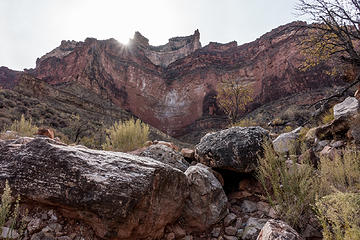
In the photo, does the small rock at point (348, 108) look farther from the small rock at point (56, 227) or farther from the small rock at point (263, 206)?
the small rock at point (56, 227)

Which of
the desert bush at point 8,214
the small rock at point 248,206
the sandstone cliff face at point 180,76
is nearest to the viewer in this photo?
the desert bush at point 8,214

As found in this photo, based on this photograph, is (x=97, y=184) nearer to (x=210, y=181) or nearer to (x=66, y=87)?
(x=210, y=181)

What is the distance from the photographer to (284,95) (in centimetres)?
2453

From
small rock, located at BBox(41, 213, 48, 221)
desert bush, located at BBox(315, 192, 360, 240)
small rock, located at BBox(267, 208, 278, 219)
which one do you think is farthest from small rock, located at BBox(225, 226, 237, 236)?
small rock, located at BBox(41, 213, 48, 221)

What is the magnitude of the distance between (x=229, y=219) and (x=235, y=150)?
4.15 feet

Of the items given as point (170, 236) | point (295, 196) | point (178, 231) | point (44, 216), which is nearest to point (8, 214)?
point (44, 216)

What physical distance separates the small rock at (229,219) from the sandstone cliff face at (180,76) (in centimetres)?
2600

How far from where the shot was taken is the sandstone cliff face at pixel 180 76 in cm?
2624

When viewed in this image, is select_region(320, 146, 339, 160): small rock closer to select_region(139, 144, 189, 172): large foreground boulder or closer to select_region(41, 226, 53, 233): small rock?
select_region(139, 144, 189, 172): large foreground boulder

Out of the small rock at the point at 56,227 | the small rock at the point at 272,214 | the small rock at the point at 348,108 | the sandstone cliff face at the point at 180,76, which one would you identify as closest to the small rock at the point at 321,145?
the small rock at the point at 348,108

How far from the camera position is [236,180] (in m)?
3.81


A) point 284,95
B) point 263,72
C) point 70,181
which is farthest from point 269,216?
point 263,72

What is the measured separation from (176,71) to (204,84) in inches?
322

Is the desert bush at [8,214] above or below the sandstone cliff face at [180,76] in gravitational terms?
below
